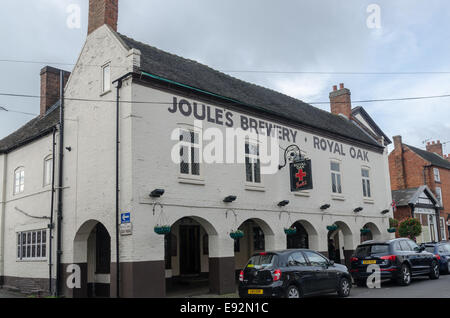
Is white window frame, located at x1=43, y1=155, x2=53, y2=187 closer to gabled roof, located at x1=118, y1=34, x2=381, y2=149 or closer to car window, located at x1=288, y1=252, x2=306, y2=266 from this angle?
gabled roof, located at x1=118, y1=34, x2=381, y2=149

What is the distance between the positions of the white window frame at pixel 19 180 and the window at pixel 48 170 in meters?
2.30

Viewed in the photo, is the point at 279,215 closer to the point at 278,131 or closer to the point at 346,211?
the point at 278,131

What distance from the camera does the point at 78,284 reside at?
16359 mm

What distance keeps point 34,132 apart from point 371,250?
1510 cm

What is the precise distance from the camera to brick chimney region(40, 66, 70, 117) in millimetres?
21859

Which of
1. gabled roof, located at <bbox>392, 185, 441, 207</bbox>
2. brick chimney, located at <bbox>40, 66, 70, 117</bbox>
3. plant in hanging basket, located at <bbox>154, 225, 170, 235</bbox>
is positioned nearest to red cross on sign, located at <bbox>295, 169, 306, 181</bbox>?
plant in hanging basket, located at <bbox>154, 225, 170, 235</bbox>

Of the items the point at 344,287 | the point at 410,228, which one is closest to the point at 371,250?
the point at 344,287

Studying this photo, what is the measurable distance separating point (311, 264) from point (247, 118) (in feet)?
24.0

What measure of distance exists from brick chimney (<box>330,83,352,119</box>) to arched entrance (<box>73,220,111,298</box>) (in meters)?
18.4

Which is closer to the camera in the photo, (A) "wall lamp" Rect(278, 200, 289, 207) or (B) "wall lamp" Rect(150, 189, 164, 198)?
(B) "wall lamp" Rect(150, 189, 164, 198)

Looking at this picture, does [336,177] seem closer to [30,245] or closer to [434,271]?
Result: [434,271]

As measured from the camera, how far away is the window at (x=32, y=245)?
59.7 feet
